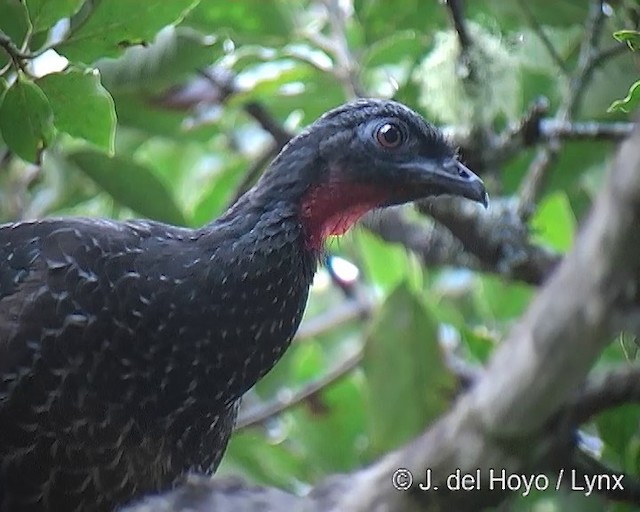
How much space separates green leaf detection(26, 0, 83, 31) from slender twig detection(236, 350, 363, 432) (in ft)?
2.44

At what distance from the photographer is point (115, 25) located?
0.94 meters

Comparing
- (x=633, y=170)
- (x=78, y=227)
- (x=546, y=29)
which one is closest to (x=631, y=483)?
(x=633, y=170)

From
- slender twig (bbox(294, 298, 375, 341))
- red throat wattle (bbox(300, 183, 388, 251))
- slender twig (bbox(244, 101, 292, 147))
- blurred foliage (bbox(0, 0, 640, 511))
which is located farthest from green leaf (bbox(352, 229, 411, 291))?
red throat wattle (bbox(300, 183, 388, 251))

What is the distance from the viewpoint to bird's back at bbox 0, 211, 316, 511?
2.93ft

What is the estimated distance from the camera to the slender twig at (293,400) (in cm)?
153

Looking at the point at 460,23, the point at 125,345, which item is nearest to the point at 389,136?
the point at 460,23

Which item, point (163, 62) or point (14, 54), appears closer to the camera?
point (14, 54)

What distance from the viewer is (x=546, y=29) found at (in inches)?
57.1

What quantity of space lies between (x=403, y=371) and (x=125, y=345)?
0.53 m

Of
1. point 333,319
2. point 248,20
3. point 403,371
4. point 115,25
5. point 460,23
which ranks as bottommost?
point 333,319

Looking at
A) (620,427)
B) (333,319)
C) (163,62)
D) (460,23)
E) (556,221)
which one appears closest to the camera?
(620,427)

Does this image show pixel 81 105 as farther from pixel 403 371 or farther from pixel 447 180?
pixel 403 371

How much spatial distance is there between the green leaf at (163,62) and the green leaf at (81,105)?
0.40 m

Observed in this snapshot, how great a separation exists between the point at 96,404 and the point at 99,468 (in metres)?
0.06
